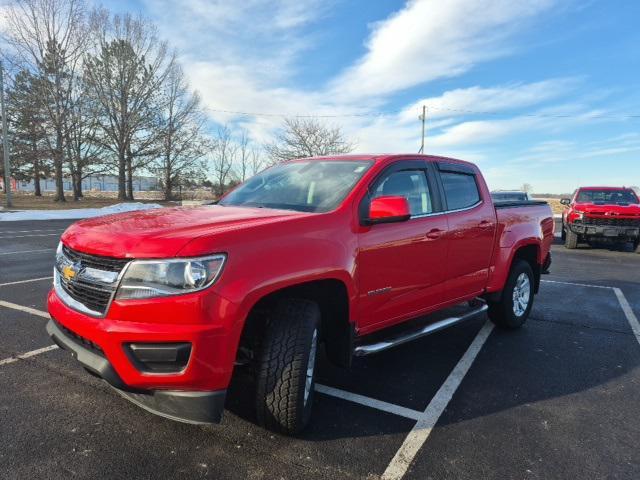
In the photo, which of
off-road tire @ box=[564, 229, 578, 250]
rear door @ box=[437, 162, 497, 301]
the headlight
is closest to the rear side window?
rear door @ box=[437, 162, 497, 301]

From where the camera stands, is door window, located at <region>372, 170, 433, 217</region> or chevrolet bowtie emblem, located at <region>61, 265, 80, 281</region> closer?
chevrolet bowtie emblem, located at <region>61, 265, 80, 281</region>

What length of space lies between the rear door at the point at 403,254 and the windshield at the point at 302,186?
23 cm

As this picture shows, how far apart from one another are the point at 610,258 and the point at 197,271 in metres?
12.3

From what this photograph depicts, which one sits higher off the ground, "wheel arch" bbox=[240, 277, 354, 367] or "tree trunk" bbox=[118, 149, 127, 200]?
"tree trunk" bbox=[118, 149, 127, 200]

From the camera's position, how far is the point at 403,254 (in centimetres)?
332

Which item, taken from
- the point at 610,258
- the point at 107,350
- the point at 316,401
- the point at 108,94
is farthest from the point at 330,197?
the point at 108,94

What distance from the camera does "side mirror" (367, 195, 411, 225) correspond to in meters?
2.88

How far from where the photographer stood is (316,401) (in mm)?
3193

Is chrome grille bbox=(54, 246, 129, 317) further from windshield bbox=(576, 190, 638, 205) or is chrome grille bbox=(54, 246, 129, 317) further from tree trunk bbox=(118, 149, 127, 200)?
tree trunk bbox=(118, 149, 127, 200)

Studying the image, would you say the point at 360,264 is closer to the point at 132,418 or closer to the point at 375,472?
the point at 375,472

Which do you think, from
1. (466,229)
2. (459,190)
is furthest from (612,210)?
(466,229)

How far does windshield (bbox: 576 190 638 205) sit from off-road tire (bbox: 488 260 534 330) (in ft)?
32.4

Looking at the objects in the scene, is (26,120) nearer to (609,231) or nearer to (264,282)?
(609,231)

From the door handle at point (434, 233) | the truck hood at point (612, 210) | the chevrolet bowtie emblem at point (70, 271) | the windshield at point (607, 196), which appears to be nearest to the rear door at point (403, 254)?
the door handle at point (434, 233)
